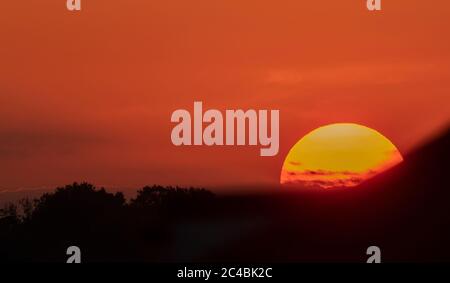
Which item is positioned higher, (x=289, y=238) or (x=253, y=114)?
(x=253, y=114)

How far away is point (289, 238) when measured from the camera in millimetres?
16719

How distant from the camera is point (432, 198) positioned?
17016 mm
